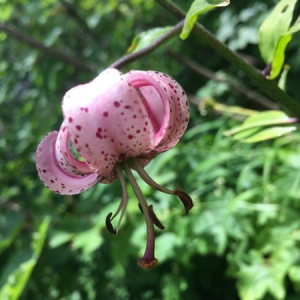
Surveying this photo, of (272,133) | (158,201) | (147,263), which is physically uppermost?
(147,263)

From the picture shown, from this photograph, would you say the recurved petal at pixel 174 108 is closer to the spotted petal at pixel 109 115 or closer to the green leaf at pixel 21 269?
the spotted petal at pixel 109 115

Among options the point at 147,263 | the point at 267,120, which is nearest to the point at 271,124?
the point at 267,120

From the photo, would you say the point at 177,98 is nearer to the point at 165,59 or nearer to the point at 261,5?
the point at 261,5

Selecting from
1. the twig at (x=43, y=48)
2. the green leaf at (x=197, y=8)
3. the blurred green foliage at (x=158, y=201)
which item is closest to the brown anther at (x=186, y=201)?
the green leaf at (x=197, y=8)

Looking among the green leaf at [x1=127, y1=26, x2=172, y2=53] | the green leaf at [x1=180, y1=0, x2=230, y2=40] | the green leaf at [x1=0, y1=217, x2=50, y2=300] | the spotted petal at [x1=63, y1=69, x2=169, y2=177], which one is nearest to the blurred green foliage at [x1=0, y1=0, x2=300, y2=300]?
the green leaf at [x1=0, y1=217, x2=50, y2=300]

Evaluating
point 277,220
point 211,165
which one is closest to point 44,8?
point 211,165

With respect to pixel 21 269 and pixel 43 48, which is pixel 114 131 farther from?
pixel 43 48
